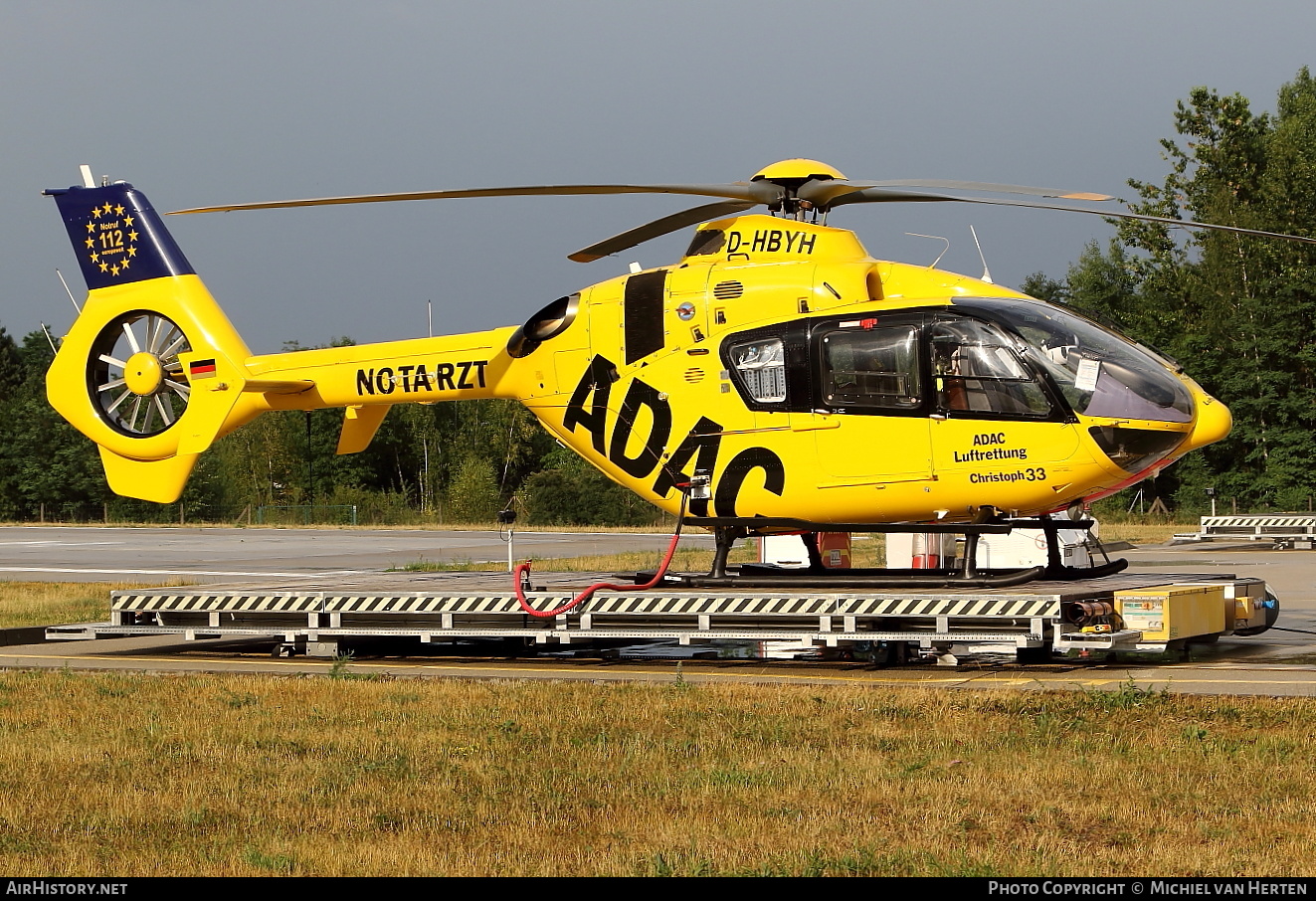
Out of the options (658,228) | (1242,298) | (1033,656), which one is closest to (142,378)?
(658,228)

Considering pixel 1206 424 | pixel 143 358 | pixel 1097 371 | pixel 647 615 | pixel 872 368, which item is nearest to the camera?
pixel 1097 371

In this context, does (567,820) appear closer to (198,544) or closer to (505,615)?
(505,615)

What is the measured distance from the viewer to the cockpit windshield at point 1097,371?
504 inches

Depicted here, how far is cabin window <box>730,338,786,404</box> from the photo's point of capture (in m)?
13.9

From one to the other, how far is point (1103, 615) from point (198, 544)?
36.0 meters

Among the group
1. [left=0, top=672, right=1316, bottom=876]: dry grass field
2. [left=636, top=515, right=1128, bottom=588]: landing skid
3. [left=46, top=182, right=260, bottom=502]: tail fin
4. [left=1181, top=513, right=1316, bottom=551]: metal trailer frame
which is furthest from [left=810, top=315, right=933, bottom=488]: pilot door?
[left=1181, top=513, right=1316, bottom=551]: metal trailer frame

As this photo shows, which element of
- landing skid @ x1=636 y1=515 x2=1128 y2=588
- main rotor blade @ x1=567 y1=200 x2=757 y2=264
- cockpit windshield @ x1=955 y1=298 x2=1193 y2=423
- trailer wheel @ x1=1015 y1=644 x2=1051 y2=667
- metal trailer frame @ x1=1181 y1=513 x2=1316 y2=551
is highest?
main rotor blade @ x1=567 y1=200 x2=757 y2=264

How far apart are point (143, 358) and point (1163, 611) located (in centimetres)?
1215

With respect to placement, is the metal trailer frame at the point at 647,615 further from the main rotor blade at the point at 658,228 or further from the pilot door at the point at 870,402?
the main rotor blade at the point at 658,228

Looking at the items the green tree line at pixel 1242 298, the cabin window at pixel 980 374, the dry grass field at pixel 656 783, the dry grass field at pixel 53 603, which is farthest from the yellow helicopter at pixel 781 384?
the green tree line at pixel 1242 298

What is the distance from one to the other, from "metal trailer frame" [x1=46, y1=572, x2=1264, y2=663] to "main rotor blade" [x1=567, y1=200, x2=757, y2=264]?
3.43 m

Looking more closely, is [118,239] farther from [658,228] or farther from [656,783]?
[656,783]

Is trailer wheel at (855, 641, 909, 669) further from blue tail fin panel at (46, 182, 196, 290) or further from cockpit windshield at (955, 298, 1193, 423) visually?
blue tail fin panel at (46, 182, 196, 290)

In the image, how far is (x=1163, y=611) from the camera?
12.1 metres
